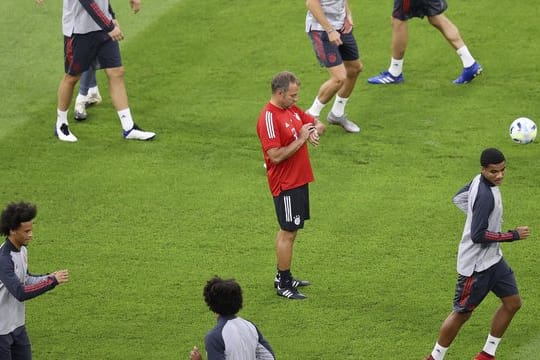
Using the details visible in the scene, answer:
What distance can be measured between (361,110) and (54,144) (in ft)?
13.0

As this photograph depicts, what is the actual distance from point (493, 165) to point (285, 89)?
7.26 feet

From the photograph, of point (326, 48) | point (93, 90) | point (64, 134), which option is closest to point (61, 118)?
point (64, 134)

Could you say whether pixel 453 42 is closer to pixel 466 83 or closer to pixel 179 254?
pixel 466 83

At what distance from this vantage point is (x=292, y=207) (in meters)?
10.4

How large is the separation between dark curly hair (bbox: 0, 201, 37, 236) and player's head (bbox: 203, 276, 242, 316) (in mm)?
1659

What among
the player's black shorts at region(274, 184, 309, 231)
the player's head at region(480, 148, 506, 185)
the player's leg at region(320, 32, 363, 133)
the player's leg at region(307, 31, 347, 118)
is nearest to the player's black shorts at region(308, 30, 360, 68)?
the player's leg at region(307, 31, 347, 118)

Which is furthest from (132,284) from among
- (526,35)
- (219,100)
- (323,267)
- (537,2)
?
(537,2)

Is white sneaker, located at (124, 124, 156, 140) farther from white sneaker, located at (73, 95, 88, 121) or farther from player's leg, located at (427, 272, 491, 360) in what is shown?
player's leg, located at (427, 272, 491, 360)

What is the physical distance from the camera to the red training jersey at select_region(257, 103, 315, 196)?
1016cm

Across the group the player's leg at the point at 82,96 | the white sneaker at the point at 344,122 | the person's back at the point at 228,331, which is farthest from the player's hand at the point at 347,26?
the person's back at the point at 228,331

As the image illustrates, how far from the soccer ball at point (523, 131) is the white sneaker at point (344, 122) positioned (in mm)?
2109

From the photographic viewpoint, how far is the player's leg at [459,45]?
14.9m

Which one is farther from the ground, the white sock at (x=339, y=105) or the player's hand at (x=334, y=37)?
the player's hand at (x=334, y=37)

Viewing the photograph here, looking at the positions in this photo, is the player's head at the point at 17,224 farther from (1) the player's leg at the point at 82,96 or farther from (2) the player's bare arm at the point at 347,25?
(1) the player's leg at the point at 82,96
